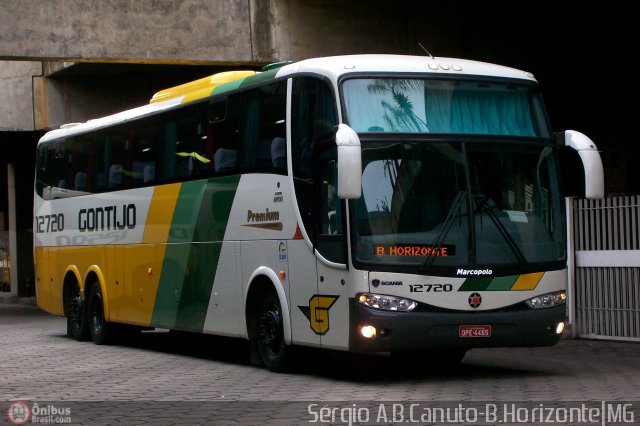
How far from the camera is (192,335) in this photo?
2230 centimetres

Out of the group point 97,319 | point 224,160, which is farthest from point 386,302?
point 97,319

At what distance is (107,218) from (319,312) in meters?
6.93

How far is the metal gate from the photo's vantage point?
17969 mm

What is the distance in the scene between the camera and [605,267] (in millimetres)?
18406

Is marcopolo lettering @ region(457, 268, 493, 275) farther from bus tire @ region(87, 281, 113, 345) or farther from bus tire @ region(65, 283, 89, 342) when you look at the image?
bus tire @ region(65, 283, 89, 342)

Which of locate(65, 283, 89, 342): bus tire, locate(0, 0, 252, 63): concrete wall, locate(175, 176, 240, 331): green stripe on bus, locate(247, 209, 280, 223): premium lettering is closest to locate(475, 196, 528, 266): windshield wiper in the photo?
locate(247, 209, 280, 223): premium lettering

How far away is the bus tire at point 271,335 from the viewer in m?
14.3

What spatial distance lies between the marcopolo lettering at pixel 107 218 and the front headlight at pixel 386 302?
664cm

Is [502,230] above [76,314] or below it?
above

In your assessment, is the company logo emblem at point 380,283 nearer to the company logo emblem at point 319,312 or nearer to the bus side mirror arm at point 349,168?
the company logo emblem at point 319,312

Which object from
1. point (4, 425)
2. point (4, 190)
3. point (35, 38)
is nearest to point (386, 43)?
point (35, 38)

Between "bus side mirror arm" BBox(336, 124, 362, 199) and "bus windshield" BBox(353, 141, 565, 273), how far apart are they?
21.4 inches

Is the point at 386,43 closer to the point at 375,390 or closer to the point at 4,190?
the point at 375,390

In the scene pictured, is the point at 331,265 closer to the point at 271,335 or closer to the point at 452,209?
the point at 452,209
